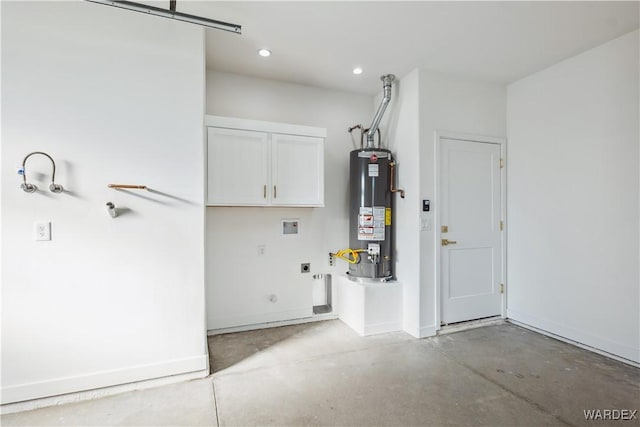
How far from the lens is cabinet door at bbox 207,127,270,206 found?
2.87m

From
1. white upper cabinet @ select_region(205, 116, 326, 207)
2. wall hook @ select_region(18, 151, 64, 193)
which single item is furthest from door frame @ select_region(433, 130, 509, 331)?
wall hook @ select_region(18, 151, 64, 193)

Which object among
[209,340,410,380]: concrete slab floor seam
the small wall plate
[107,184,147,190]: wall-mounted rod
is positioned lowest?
[209,340,410,380]: concrete slab floor seam

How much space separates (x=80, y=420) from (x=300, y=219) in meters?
2.42

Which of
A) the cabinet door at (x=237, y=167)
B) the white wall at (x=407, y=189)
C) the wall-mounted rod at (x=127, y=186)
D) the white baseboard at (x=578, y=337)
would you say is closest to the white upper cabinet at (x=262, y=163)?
the cabinet door at (x=237, y=167)

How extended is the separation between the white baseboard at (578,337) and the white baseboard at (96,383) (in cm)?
336

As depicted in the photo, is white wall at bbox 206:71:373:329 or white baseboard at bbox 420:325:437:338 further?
white wall at bbox 206:71:373:329

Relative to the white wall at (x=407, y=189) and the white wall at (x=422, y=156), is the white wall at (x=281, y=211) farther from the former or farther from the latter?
the white wall at (x=422, y=156)

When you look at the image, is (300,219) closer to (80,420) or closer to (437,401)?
(437,401)

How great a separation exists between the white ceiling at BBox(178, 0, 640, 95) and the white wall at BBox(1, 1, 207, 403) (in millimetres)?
538

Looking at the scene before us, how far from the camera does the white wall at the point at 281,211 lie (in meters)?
3.28

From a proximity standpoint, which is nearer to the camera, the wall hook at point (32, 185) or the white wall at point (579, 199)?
the wall hook at point (32, 185)

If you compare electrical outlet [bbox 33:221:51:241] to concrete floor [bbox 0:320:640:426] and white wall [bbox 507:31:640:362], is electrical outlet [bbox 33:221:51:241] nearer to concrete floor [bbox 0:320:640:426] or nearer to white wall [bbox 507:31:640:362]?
concrete floor [bbox 0:320:640:426]

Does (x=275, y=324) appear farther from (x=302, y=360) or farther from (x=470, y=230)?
(x=470, y=230)

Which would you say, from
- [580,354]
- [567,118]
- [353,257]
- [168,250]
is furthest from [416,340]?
[567,118]
